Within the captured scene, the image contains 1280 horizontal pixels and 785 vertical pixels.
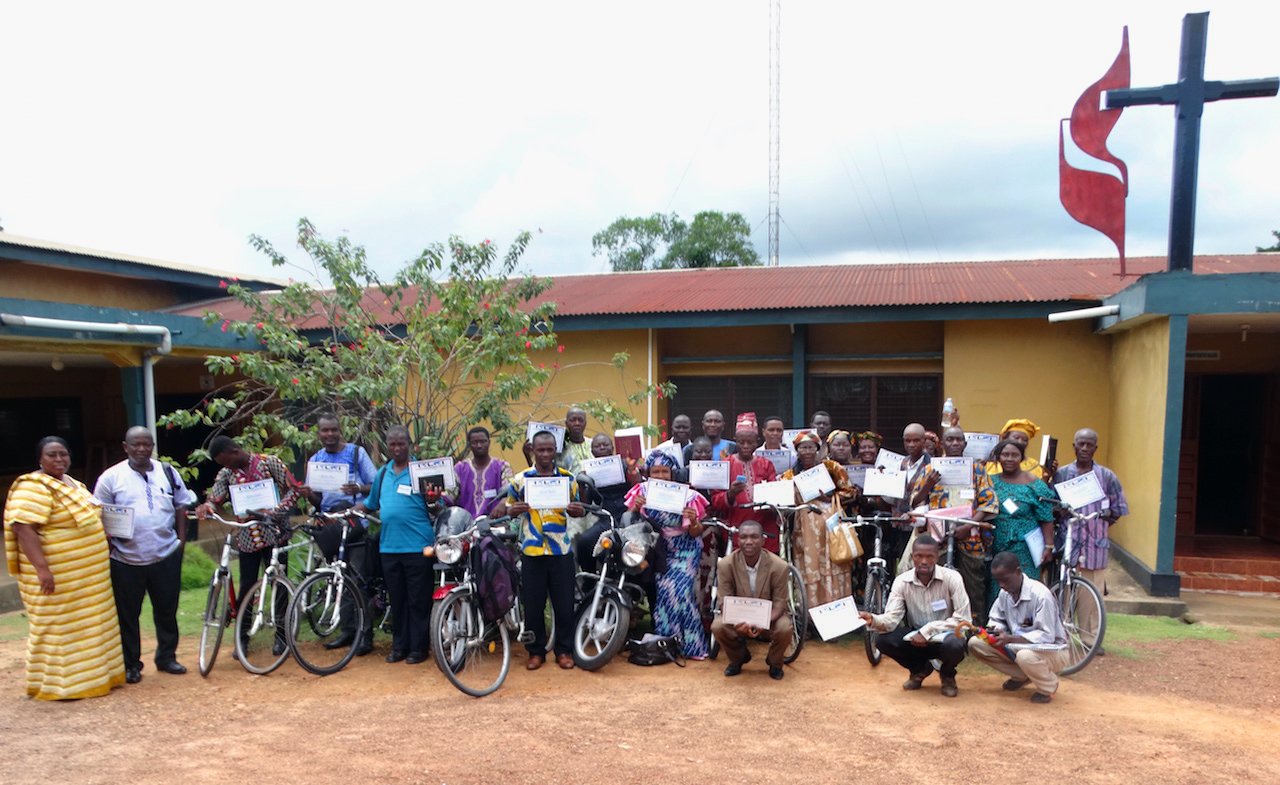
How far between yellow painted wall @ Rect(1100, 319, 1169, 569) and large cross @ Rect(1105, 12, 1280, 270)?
0.74 meters

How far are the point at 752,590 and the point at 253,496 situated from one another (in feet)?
10.8

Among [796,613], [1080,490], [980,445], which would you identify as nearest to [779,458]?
[796,613]

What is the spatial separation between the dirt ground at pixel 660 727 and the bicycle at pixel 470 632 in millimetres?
136

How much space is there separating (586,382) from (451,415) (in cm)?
227

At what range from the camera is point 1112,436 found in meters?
8.91

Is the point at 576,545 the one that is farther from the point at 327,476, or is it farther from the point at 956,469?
the point at 956,469

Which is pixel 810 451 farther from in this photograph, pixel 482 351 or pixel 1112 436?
pixel 1112 436

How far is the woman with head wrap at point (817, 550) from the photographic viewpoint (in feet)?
18.9

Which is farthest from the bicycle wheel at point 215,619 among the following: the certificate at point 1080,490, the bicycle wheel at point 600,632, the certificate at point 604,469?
the certificate at point 1080,490

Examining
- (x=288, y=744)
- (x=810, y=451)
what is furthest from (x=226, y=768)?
(x=810, y=451)

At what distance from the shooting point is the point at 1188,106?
7109 millimetres

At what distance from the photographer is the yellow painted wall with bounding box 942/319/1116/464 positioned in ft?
29.8

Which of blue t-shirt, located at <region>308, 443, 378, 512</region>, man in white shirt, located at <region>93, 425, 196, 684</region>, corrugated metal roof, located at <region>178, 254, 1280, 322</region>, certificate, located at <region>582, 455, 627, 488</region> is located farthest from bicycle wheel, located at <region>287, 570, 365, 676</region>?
corrugated metal roof, located at <region>178, 254, 1280, 322</region>

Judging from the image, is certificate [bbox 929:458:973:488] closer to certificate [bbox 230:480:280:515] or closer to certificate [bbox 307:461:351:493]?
certificate [bbox 307:461:351:493]
